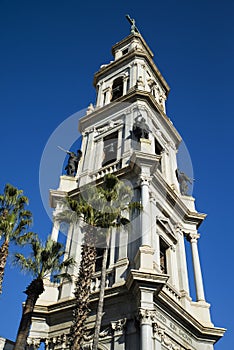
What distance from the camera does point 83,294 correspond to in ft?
48.3

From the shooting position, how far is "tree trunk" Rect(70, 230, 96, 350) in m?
13.8

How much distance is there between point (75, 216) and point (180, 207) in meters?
9.58

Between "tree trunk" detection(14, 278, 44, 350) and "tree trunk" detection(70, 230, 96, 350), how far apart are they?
7.74 ft

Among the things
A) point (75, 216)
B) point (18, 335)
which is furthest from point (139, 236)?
point (18, 335)

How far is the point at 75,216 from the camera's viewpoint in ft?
56.6

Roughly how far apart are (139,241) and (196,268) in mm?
5731

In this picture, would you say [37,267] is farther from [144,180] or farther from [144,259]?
[144,180]

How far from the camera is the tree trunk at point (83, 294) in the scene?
1376 cm

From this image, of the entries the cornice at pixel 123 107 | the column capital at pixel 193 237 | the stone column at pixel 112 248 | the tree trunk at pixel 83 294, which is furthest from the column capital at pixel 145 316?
the cornice at pixel 123 107

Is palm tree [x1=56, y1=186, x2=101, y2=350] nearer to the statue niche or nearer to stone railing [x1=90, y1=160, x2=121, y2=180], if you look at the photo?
stone railing [x1=90, y1=160, x2=121, y2=180]

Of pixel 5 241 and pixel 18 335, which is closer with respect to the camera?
pixel 18 335

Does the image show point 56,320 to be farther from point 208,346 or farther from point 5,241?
→ point 208,346

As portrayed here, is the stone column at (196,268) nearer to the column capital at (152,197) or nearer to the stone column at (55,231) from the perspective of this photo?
the column capital at (152,197)

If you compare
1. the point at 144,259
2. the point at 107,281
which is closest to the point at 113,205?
the point at 144,259
